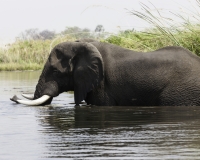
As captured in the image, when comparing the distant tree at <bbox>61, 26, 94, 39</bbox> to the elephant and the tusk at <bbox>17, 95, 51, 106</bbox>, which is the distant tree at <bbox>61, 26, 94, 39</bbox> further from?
the tusk at <bbox>17, 95, 51, 106</bbox>

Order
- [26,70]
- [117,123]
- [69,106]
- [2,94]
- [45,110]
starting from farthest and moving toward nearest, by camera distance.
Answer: [26,70], [2,94], [69,106], [45,110], [117,123]

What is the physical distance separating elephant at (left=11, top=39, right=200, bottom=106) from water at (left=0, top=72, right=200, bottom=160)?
0.36m

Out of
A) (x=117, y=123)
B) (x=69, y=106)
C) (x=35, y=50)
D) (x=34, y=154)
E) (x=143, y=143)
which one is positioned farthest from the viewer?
(x=35, y=50)

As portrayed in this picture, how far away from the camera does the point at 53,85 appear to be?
11953mm

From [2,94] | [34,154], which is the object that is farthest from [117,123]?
[2,94]

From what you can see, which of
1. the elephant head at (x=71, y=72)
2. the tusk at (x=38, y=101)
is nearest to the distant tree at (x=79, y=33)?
the elephant head at (x=71, y=72)

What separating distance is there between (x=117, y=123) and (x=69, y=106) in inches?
106

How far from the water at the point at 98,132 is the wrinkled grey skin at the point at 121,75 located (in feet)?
1.24

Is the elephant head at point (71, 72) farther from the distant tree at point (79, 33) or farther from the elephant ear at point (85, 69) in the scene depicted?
the distant tree at point (79, 33)

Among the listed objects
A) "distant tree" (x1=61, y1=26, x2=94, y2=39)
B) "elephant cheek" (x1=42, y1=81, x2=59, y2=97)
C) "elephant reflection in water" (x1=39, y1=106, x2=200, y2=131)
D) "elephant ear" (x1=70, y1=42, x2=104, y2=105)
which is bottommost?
"elephant reflection in water" (x1=39, y1=106, x2=200, y2=131)

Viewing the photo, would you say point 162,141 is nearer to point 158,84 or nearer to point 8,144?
point 8,144

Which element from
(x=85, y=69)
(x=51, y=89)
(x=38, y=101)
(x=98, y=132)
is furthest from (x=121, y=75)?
(x=98, y=132)

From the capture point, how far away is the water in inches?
266

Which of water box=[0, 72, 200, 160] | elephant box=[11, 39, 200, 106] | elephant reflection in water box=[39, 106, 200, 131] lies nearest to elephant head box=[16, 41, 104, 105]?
elephant box=[11, 39, 200, 106]
